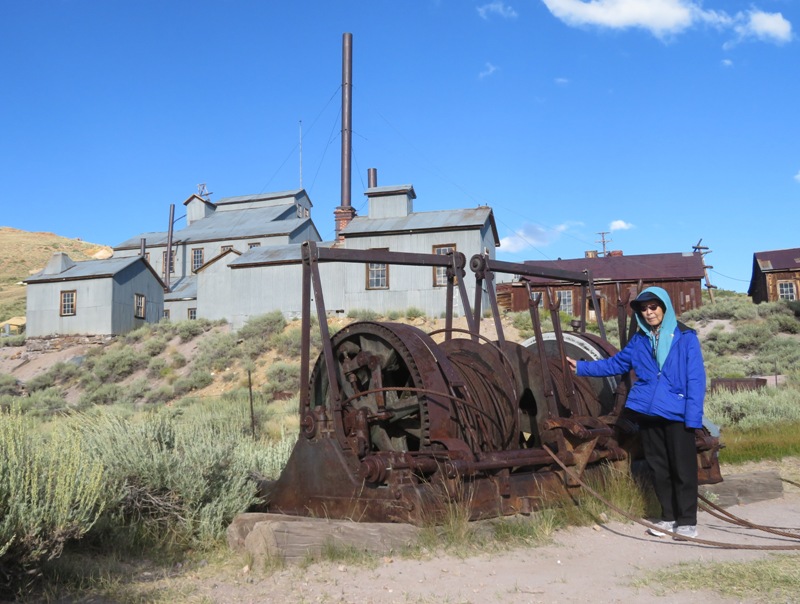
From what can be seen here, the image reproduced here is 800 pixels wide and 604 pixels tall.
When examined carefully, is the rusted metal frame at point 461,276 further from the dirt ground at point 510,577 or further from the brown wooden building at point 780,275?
the brown wooden building at point 780,275

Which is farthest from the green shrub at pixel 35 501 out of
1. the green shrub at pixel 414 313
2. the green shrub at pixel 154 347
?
the green shrub at pixel 154 347

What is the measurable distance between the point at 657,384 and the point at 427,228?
26724 mm

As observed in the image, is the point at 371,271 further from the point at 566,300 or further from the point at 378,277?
the point at 566,300

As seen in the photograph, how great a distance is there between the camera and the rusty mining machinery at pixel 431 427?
550cm

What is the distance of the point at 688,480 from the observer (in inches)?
220

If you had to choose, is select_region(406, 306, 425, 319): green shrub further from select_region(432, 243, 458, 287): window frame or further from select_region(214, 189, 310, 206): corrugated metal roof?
select_region(214, 189, 310, 206): corrugated metal roof

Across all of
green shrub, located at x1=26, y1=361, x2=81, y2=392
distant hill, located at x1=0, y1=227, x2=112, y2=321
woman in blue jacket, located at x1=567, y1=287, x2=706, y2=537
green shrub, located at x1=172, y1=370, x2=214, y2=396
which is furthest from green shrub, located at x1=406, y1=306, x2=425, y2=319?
distant hill, located at x1=0, y1=227, x2=112, y2=321

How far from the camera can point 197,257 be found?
46812 mm

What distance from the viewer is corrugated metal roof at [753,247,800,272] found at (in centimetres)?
4006

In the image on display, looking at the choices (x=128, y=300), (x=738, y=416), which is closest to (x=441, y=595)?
(x=738, y=416)

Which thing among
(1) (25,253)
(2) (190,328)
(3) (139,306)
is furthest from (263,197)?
(1) (25,253)

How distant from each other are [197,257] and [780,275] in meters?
34.1

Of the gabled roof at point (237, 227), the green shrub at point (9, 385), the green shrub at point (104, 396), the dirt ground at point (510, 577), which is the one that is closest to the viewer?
the dirt ground at point (510, 577)

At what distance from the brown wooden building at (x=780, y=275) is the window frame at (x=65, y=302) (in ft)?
118
